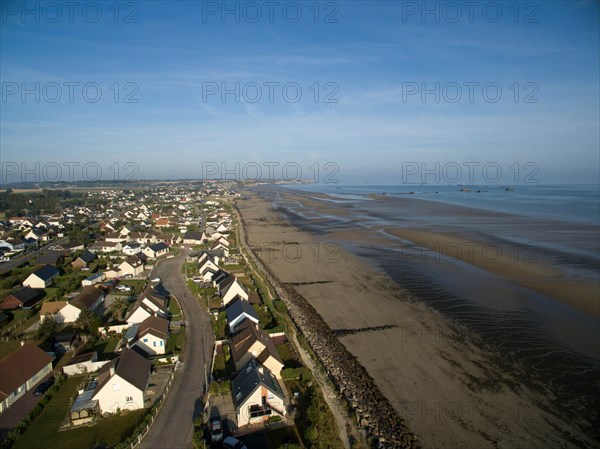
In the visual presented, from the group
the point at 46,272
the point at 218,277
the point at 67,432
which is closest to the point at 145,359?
the point at 67,432

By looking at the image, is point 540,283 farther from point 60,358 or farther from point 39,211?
point 39,211

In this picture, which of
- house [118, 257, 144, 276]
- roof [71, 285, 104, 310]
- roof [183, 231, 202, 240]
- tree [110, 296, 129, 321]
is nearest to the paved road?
tree [110, 296, 129, 321]

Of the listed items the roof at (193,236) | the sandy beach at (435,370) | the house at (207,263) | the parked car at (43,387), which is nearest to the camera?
the sandy beach at (435,370)

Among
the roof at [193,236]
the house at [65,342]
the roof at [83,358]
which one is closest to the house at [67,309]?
the house at [65,342]

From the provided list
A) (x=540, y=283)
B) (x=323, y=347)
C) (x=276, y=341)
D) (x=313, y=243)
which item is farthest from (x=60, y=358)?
(x=540, y=283)

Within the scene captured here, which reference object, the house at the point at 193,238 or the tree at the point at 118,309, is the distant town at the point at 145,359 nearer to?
the tree at the point at 118,309
